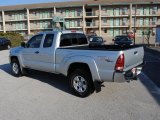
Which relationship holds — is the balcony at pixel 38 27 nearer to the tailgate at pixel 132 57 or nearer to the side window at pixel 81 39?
the side window at pixel 81 39

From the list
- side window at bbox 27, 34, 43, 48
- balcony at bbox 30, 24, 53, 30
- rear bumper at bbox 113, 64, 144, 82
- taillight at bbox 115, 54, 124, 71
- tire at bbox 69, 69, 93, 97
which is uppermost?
balcony at bbox 30, 24, 53, 30

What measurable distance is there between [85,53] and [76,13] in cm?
5248

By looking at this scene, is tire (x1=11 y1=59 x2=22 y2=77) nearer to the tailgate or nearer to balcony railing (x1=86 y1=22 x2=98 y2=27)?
the tailgate

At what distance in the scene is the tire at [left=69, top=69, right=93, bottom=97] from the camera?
6777 millimetres

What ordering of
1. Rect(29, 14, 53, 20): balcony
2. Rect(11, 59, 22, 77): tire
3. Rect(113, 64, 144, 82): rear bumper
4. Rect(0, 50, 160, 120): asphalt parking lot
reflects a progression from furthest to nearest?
1. Rect(29, 14, 53, 20): balcony
2. Rect(11, 59, 22, 77): tire
3. Rect(113, 64, 144, 82): rear bumper
4. Rect(0, 50, 160, 120): asphalt parking lot

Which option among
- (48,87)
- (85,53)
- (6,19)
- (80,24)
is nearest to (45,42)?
(48,87)

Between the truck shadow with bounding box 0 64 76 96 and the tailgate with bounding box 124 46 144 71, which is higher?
the tailgate with bounding box 124 46 144 71

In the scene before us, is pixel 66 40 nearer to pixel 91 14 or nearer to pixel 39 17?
pixel 91 14

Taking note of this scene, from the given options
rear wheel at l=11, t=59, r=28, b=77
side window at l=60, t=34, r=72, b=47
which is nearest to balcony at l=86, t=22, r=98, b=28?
rear wheel at l=11, t=59, r=28, b=77

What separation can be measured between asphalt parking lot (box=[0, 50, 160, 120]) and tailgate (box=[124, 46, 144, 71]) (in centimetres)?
98

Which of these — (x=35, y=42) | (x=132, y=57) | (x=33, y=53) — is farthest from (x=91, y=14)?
(x=132, y=57)

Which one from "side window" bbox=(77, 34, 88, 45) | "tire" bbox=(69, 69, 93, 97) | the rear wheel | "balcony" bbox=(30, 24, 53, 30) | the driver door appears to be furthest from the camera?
"balcony" bbox=(30, 24, 53, 30)


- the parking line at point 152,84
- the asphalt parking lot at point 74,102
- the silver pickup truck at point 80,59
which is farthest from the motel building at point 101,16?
the asphalt parking lot at point 74,102

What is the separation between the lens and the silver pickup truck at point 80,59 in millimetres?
6082
